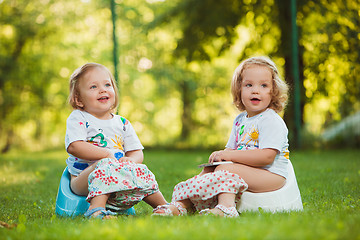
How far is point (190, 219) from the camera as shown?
2469mm

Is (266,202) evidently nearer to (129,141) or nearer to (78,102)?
(129,141)

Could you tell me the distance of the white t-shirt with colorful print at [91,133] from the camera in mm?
3094

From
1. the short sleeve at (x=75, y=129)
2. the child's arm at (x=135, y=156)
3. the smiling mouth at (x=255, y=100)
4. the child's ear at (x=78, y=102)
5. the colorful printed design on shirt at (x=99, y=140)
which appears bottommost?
the child's arm at (x=135, y=156)

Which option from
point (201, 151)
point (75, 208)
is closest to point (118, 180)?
point (75, 208)

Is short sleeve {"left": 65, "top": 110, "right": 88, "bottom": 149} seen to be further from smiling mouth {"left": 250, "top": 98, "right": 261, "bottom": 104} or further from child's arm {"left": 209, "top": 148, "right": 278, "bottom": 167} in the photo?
smiling mouth {"left": 250, "top": 98, "right": 261, "bottom": 104}

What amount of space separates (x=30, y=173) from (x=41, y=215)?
2.77 metres

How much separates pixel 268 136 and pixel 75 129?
1.30m

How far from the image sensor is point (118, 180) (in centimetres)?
283

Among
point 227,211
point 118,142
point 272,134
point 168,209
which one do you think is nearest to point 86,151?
point 118,142

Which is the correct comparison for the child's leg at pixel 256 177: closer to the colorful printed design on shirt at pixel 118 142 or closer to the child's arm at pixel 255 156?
the child's arm at pixel 255 156

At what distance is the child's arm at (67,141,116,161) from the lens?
3.01m

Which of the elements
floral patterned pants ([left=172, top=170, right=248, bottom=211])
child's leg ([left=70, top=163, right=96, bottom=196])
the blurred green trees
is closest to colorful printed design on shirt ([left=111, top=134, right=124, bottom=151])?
child's leg ([left=70, top=163, right=96, bottom=196])

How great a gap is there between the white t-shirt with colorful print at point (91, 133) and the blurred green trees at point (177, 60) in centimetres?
557

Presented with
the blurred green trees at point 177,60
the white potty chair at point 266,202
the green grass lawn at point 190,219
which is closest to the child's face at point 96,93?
the green grass lawn at point 190,219
